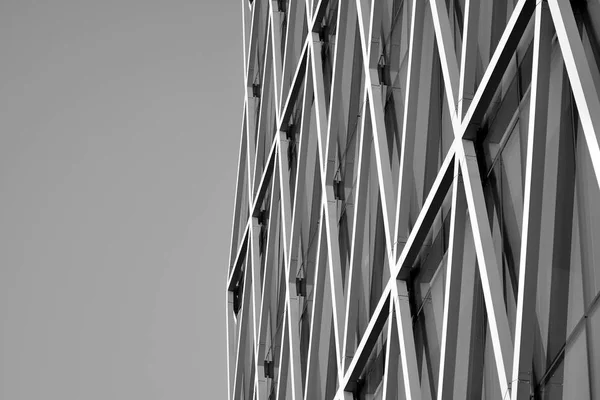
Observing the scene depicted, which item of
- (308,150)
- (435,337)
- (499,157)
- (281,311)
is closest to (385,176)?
(435,337)

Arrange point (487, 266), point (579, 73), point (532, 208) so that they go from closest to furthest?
point (579, 73)
point (532, 208)
point (487, 266)

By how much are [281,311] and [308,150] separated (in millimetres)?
5255

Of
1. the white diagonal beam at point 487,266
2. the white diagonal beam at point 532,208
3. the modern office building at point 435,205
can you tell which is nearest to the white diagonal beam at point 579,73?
the modern office building at point 435,205

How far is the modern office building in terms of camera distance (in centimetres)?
1256

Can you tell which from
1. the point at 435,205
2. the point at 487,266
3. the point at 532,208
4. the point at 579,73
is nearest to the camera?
the point at 579,73

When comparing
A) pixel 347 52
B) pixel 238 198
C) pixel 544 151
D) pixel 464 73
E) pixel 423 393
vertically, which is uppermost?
pixel 238 198

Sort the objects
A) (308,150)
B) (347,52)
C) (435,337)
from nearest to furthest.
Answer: (435,337) < (347,52) < (308,150)

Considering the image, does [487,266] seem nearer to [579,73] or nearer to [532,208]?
[532,208]

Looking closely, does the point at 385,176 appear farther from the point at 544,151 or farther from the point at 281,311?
the point at 281,311

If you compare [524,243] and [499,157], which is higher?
[499,157]

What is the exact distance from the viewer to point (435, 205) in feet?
57.8

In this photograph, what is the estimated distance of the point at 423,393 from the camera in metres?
17.6

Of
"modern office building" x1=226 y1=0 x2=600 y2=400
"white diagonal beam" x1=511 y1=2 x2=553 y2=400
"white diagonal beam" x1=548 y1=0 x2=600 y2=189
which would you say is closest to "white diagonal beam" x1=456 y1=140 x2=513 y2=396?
"modern office building" x1=226 y1=0 x2=600 y2=400

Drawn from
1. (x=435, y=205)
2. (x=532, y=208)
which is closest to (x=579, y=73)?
(x=532, y=208)
